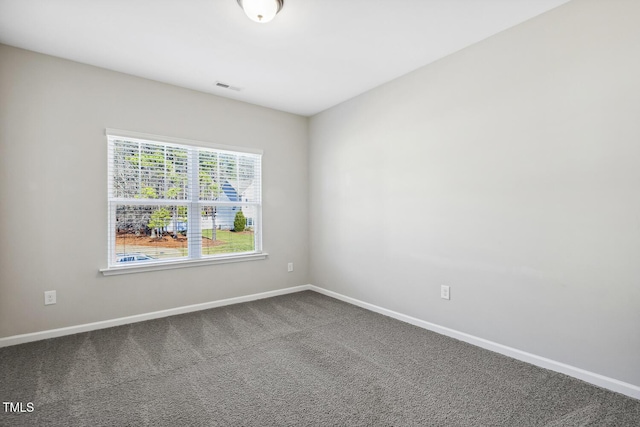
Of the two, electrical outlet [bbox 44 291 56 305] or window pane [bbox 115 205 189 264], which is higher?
window pane [bbox 115 205 189 264]

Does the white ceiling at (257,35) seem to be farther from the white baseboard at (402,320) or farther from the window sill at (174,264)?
the white baseboard at (402,320)

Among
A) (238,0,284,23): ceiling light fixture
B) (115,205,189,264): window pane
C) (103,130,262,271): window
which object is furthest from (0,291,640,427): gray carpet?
(238,0,284,23): ceiling light fixture

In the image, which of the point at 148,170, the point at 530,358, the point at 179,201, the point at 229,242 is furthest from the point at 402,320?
the point at 148,170

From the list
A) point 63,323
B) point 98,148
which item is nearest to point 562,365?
point 63,323

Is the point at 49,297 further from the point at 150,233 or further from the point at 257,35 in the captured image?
the point at 257,35

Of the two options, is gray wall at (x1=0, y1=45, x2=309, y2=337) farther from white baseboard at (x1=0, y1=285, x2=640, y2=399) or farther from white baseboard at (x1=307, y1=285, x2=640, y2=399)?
white baseboard at (x1=307, y1=285, x2=640, y2=399)

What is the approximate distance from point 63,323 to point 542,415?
383 centimetres

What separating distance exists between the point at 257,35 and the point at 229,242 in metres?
2.44

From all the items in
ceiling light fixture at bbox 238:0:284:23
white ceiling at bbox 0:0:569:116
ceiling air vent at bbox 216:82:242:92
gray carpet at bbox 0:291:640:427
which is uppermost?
ceiling air vent at bbox 216:82:242:92

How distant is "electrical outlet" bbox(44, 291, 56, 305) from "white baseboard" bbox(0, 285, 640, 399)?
0.85 feet

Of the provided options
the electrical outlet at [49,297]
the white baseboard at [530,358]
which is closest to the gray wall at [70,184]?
Result: the electrical outlet at [49,297]

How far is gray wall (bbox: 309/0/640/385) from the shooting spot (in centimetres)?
202

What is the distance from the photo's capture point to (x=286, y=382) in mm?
2180

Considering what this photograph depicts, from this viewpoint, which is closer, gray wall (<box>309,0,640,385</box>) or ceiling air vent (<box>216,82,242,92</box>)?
gray wall (<box>309,0,640,385</box>)
